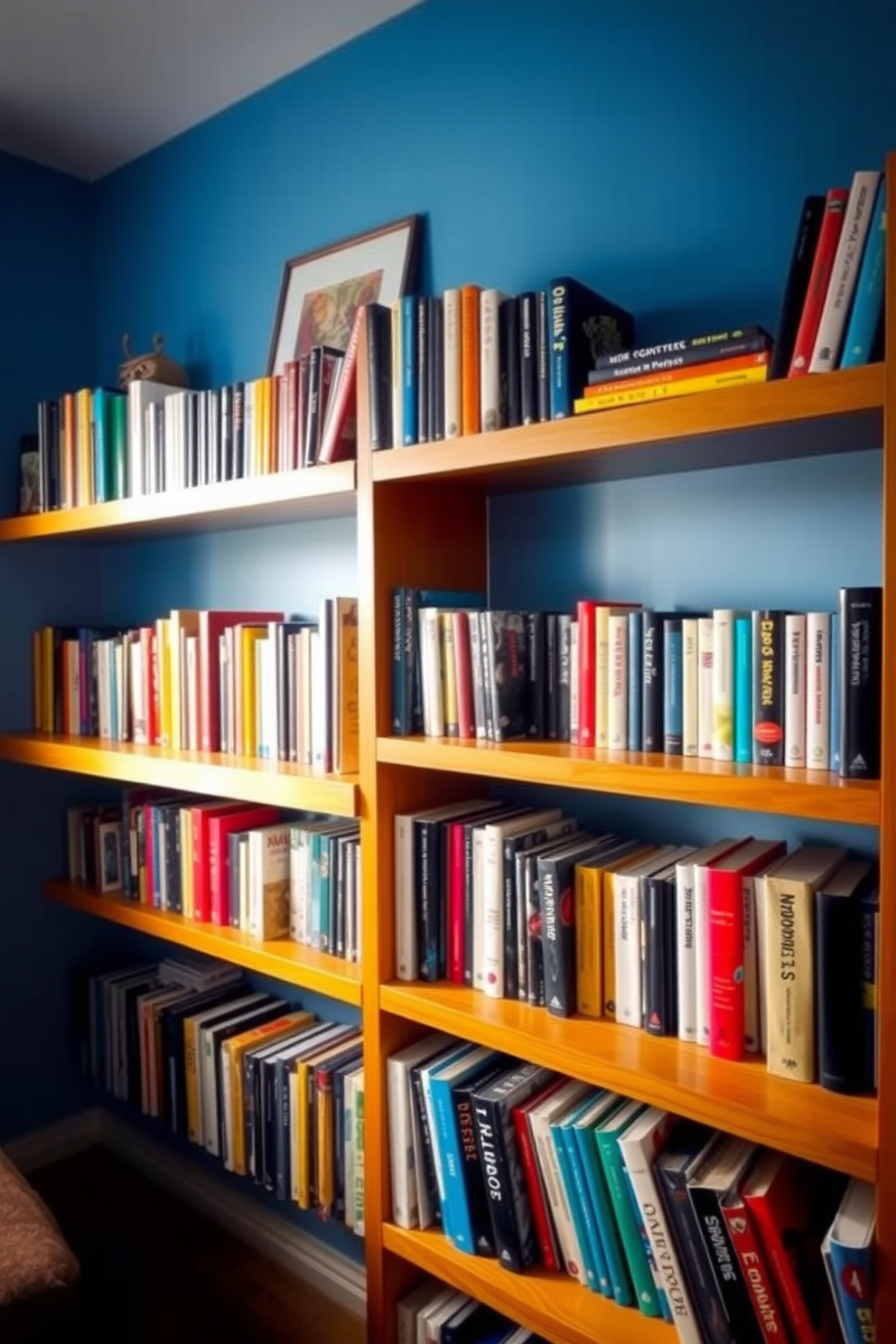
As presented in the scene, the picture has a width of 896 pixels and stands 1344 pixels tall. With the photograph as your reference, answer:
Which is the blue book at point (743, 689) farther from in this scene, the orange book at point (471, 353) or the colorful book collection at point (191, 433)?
the colorful book collection at point (191, 433)

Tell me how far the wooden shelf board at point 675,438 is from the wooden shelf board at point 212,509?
167 mm

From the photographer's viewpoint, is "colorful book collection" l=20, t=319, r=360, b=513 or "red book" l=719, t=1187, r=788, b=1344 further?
"colorful book collection" l=20, t=319, r=360, b=513

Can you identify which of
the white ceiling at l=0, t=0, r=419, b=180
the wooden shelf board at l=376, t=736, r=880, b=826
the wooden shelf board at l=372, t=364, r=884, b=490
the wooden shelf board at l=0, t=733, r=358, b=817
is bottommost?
the wooden shelf board at l=0, t=733, r=358, b=817

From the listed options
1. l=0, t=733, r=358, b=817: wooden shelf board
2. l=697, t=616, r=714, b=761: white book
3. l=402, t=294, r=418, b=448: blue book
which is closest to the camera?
l=697, t=616, r=714, b=761: white book

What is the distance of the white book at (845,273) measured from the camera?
1.04 m

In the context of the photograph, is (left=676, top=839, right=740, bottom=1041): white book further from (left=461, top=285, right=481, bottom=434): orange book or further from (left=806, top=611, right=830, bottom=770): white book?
(left=461, top=285, right=481, bottom=434): orange book

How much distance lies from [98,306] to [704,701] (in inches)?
82.7

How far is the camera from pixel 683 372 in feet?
3.90

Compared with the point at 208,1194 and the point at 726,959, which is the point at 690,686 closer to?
the point at 726,959

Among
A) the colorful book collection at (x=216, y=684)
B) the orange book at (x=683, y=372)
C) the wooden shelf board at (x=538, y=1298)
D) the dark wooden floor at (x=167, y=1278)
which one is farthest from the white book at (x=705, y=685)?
the dark wooden floor at (x=167, y=1278)

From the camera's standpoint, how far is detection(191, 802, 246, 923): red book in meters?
1.95

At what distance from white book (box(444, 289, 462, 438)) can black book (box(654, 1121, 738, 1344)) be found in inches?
41.1

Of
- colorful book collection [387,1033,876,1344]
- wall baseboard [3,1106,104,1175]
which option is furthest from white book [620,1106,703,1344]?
wall baseboard [3,1106,104,1175]

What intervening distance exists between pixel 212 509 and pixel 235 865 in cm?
71
